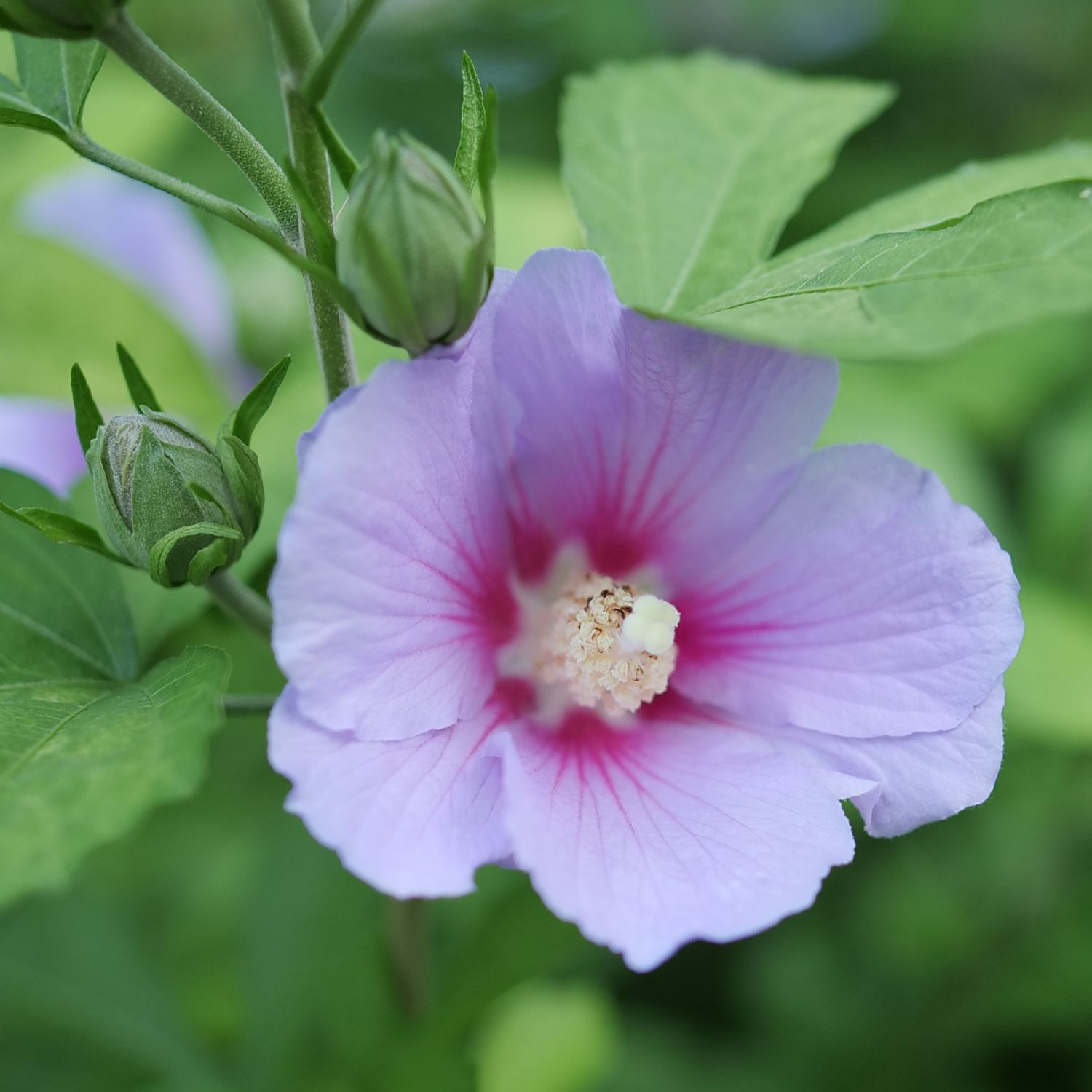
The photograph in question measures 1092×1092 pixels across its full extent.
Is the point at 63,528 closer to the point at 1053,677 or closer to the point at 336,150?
the point at 336,150

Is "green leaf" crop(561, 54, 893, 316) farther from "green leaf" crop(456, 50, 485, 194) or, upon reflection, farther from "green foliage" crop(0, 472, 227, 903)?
"green foliage" crop(0, 472, 227, 903)

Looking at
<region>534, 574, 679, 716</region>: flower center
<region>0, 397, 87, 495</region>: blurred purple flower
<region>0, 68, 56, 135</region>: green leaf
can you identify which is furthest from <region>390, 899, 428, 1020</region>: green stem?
<region>0, 397, 87, 495</region>: blurred purple flower

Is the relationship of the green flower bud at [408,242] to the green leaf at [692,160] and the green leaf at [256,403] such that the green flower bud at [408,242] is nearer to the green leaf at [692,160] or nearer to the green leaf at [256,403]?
the green leaf at [256,403]

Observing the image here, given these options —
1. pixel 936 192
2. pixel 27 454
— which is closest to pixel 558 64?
pixel 27 454

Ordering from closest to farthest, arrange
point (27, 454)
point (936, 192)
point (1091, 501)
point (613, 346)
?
point (613, 346) < point (936, 192) < point (27, 454) < point (1091, 501)

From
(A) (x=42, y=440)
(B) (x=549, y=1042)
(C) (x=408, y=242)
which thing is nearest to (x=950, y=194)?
(C) (x=408, y=242)

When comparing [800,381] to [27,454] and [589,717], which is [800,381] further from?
[27,454]
